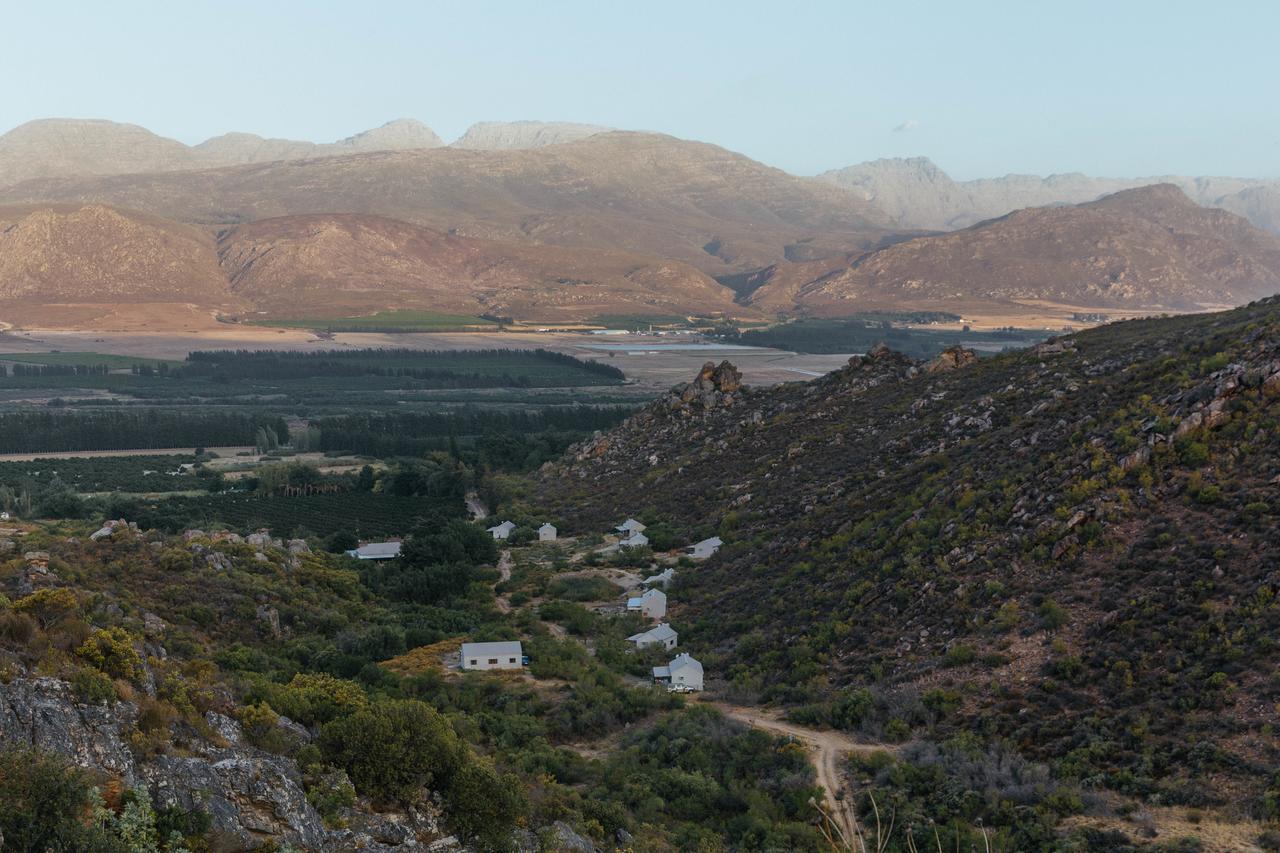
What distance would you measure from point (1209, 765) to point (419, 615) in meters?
25.7

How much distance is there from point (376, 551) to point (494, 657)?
68.5ft

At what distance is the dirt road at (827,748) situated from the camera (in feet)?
66.4

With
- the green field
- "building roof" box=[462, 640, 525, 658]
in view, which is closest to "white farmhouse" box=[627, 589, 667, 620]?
"building roof" box=[462, 640, 525, 658]

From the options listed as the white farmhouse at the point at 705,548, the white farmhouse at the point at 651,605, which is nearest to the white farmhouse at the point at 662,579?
the white farmhouse at the point at 705,548

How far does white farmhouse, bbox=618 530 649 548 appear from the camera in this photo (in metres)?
48.0

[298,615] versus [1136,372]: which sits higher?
[1136,372]

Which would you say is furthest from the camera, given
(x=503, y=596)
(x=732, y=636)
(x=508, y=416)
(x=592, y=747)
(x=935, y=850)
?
(x=508, y=416)

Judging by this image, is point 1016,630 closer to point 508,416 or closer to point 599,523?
point 599,523

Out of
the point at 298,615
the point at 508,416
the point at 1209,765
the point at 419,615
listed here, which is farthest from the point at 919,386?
the point at 508,416

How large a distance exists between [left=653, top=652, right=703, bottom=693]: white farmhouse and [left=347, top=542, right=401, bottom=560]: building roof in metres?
22.2

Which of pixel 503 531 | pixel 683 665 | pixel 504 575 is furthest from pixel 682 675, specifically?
pixel 503 531

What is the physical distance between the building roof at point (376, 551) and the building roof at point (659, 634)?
711 inches

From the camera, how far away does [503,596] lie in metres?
42.7

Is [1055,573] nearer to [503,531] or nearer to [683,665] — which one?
[683,665]
